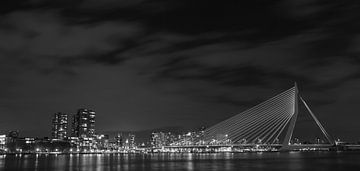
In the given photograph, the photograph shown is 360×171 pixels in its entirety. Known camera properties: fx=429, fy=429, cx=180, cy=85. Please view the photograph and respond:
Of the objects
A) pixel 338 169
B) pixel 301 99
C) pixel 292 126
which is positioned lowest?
pixel 338 169

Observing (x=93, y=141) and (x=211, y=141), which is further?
(x=93, y=141)

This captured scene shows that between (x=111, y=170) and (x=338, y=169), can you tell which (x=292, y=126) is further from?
(x=111, y=170)

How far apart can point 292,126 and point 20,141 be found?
12791 cm

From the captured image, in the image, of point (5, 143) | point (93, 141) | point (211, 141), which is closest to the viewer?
point (211, 141)

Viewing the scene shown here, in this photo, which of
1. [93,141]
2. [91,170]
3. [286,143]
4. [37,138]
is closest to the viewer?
[91,170]

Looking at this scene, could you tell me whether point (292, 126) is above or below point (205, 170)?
above

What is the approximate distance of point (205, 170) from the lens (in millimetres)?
43656

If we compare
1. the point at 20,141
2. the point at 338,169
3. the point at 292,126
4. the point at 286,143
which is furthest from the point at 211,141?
the point at 20,141

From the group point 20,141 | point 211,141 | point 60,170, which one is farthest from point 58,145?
point 60,170

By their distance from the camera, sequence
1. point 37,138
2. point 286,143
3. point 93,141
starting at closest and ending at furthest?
point 286,143 < point 37,138 < point 93,141

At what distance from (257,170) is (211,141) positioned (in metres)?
74.5

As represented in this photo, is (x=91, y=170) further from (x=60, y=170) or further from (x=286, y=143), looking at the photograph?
(x=286, y=143)

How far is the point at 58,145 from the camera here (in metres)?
166

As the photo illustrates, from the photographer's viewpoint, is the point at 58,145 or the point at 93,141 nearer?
the point at 58,145
